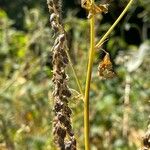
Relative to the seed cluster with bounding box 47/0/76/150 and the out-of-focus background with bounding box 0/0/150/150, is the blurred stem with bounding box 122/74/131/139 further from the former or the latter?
the seed cluster with bounding box 47/0/76/150

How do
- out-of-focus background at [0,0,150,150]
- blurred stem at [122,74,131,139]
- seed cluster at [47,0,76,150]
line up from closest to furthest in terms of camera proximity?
seed cluster at [47,0,76,150], out-of-focus background at [0,0,150,150], blurred stem at [122,74,131,139]

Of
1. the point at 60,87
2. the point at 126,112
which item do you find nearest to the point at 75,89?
the point at 126,112

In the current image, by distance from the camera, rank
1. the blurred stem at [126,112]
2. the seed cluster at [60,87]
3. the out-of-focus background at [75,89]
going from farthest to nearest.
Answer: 1. the blurred stem at [126,112]
2. the out-of-focus background at [75,89]
3. the seed cluster at [60,87]

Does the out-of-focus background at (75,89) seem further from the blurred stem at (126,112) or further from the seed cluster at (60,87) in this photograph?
the seed cluster at (60,87)

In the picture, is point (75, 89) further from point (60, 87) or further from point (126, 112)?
point (60, 87)

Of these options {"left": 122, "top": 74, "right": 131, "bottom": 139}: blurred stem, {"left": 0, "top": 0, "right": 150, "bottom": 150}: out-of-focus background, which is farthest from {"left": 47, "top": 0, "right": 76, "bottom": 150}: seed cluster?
{"left": 122, "top": 74, "right": 131, "bottom": 139}: blurred stem

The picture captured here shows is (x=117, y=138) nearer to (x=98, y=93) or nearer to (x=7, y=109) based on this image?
(x=98, y=93)

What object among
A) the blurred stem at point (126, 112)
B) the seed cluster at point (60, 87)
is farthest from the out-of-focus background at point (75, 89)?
the seed cluster at point (60, 87)

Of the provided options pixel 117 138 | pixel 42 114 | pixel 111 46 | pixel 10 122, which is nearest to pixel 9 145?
pixel 10 122
